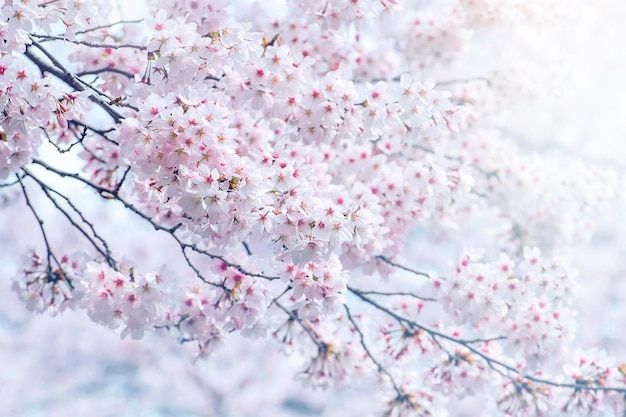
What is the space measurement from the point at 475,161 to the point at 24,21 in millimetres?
5332

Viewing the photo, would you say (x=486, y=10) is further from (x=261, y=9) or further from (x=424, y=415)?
(x=424, y=415)

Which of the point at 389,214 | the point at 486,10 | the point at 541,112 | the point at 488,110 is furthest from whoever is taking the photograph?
the point at 541,112

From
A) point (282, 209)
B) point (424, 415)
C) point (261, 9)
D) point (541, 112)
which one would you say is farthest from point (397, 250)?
point (541, 112)

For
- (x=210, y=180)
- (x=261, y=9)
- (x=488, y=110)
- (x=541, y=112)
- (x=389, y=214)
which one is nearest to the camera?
(x=210, y=180)

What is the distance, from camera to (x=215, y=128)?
2975 millimetres

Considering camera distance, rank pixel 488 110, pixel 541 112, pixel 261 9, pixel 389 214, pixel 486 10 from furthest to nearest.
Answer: pixel 541 112 < pixel 488 110 < pixel 486 10 < pixel 261 9 < pixel 389 214

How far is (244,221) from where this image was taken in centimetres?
305

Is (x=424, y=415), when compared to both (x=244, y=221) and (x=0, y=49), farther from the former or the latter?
(x=0, y=49)

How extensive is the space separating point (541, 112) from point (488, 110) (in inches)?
411

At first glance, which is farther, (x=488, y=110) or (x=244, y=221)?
(x=488, y=110)

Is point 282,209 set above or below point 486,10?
below

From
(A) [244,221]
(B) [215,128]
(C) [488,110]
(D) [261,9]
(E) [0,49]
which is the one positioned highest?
(C) [488,110]

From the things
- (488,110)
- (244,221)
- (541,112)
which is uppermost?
(541,112)

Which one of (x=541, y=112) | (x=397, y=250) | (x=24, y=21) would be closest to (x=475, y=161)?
(x=397, y=250)
